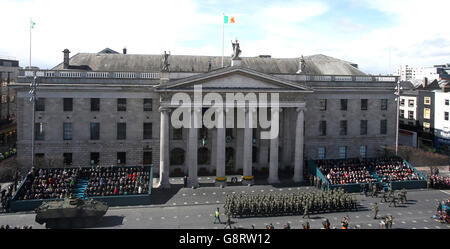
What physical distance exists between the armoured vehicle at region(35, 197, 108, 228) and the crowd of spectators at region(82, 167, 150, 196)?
19.8 feet

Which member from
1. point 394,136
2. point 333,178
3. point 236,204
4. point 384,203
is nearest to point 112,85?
point 236,204

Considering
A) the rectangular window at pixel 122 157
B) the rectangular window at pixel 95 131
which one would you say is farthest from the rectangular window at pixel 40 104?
the rectangular window at pixel 122 157

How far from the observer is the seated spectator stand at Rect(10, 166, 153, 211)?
38438mm

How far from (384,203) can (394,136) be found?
1883cm

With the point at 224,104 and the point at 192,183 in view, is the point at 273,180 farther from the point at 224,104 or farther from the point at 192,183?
the point at 224,104

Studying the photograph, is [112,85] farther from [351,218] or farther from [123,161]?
[351,218]

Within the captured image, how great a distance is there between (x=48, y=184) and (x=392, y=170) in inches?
1563

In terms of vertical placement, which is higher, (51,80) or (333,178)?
(51,80)

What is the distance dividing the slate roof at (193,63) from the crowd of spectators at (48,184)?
16.1 meters

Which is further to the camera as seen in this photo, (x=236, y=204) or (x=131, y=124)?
(x=131, y=124)

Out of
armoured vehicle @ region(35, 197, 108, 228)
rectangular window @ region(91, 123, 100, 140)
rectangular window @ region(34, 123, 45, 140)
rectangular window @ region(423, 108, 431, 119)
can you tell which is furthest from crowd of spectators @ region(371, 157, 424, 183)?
rectangular window @ region(34, 123, 45, 140)

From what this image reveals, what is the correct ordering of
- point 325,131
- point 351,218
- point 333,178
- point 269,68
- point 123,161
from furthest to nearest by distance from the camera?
1. point 269,68
2. point 325,131
3. point 123,161
4. point 333,178
5. point 351,218

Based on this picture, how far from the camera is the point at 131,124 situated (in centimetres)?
4950

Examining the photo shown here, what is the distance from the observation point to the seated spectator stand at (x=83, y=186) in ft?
126
